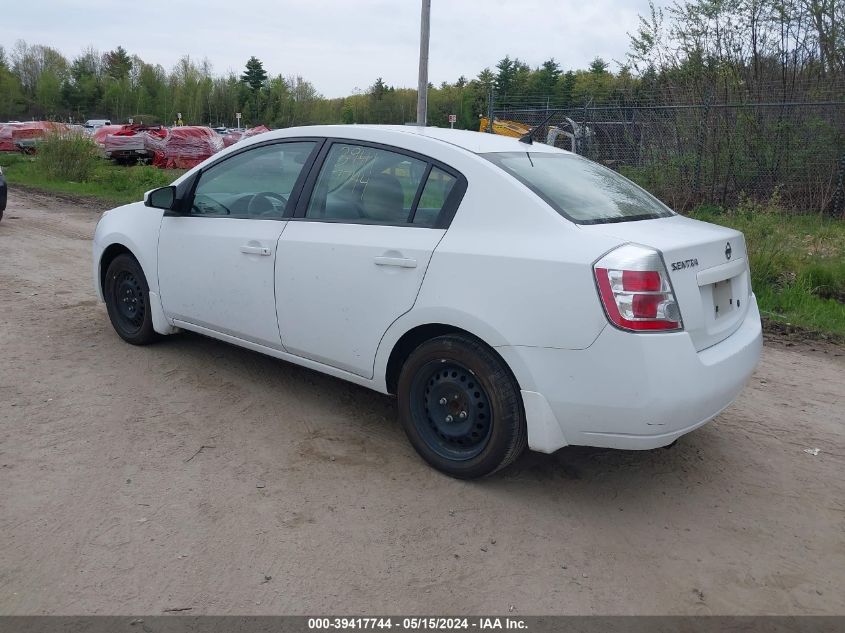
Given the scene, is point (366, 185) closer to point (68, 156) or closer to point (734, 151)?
point (734, 151)

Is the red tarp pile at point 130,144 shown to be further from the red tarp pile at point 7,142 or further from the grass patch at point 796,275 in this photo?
the grass patch at point 796,275

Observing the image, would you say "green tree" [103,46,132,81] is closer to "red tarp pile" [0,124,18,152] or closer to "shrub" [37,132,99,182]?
"red tarp pile" [0,124,18,152]

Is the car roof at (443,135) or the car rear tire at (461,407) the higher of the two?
the car roof at (443,135)

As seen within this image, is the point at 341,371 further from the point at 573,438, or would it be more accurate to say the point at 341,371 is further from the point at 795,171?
the point at 795,171

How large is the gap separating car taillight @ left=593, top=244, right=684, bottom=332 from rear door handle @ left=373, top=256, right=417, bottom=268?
0.95 meters

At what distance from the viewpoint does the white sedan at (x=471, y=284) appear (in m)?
3.26

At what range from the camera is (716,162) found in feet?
43.4

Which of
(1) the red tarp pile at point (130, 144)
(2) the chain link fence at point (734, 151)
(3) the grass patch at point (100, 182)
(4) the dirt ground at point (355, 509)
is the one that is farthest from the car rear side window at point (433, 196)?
(1) the red tarp pile at point (130, 144)

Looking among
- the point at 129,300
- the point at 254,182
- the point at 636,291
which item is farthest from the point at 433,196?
the point at 129,300

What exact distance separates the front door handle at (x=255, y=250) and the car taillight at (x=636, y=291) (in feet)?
6.64

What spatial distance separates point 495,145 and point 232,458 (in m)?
2.18

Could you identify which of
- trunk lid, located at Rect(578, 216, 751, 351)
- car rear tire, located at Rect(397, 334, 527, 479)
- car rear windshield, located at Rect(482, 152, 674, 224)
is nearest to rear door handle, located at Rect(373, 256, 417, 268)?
car rear tire, located at Rect(397, 334, 527, 479)

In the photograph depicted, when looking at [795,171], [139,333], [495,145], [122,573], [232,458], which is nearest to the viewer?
[122,573]

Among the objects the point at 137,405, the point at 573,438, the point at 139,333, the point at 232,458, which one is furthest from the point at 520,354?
the point at 139,333
